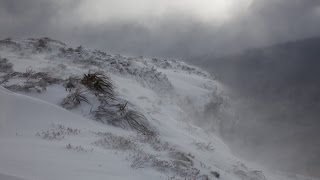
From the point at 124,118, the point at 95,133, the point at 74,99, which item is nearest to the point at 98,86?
the point at 74,99

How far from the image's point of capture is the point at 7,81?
54.3 ft

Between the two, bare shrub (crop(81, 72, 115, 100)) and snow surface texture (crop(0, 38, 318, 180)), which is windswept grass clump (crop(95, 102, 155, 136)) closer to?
snow surface texture (crop(0, 38, 318, 180))

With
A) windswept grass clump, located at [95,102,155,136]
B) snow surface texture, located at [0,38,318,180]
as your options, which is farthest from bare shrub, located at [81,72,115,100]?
windswept grass clump, located at [95,102,155,136]

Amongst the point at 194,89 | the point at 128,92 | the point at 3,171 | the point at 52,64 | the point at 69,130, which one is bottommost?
the point at 3,171

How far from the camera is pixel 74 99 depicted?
14.5 m

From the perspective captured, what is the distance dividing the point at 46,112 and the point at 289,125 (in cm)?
6014

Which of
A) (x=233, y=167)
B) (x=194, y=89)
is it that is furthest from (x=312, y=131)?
(x=233, y=167)

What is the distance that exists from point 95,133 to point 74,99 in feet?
9.26

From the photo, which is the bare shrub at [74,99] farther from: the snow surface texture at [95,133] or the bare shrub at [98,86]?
the bare shrub at [98,86]

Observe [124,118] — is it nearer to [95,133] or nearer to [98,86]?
[98,86]

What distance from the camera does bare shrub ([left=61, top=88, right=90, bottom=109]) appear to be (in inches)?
557

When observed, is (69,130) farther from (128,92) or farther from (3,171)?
(128,92)

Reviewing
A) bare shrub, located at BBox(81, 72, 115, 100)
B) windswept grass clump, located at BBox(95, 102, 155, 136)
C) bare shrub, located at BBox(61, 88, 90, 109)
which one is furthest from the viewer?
bare shrub, located at BBox(81, 72, 115, 100)

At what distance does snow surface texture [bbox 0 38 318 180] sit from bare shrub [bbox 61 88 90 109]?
3 centimetres
